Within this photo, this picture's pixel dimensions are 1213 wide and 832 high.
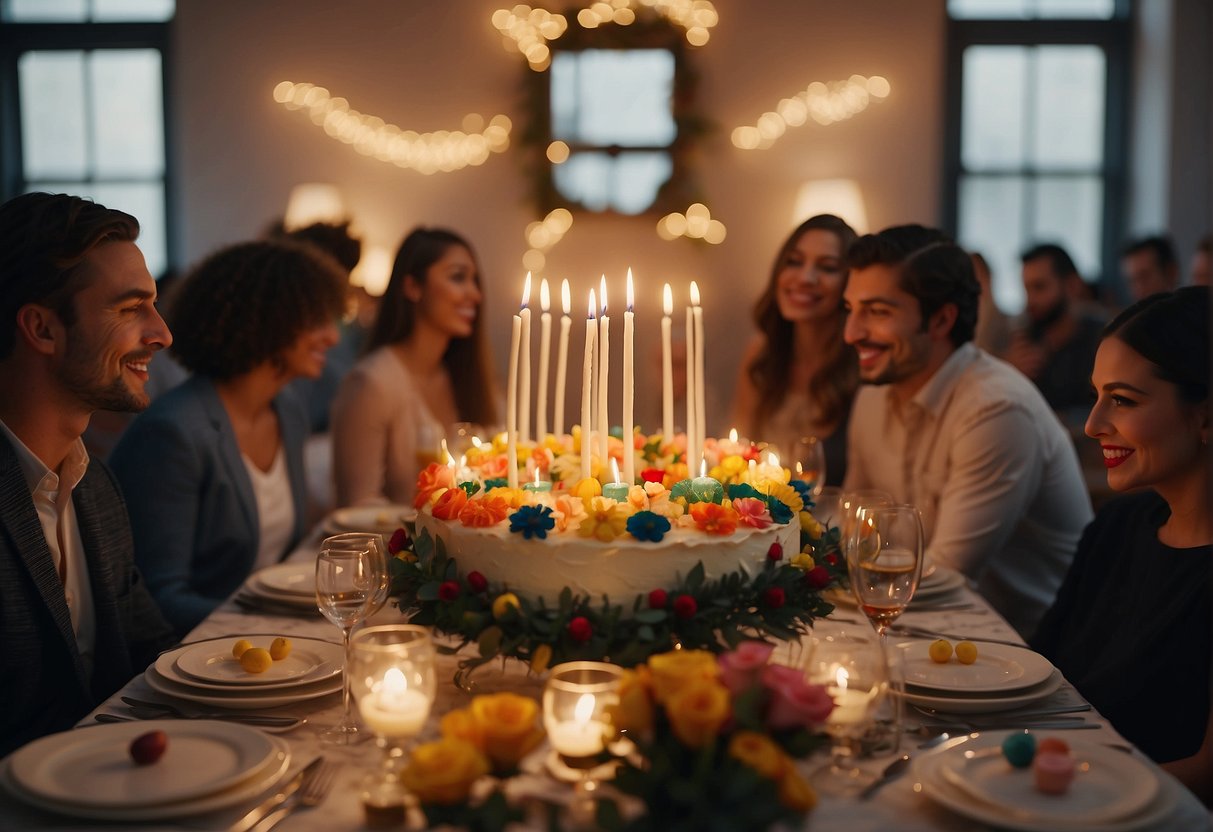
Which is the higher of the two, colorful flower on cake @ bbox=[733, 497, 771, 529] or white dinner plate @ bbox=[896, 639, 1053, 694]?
colorful flower on cake @ bbox=[733, 497, 771, 529]

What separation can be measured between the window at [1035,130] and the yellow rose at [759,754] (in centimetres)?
567

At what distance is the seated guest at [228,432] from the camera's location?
256cm

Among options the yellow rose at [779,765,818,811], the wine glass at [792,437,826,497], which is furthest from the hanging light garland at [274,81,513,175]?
the yellow rose at [779,765,818,811]

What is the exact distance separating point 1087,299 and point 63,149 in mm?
5679

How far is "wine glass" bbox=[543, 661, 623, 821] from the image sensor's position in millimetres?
1166

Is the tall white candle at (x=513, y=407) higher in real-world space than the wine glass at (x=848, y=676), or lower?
higher

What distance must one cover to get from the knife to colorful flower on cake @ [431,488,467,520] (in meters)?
0.41

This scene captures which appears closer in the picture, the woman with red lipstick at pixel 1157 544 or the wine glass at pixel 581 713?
the wine glass at pixel 581 713

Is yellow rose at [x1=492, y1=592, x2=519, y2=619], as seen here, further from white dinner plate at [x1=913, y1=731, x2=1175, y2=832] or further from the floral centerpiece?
white dinner plate at [x1=913, y1=731, x2=1175, y2=832]

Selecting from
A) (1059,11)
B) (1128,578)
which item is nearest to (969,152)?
(1059,11)

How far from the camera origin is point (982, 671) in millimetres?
1668

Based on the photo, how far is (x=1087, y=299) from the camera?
20.1 feet

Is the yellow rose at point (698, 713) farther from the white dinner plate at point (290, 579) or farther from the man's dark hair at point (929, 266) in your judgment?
the man's dark hair at point (929, 266)

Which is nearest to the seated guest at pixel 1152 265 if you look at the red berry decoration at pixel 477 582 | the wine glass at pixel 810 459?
the wine glass at pixel 810 459
